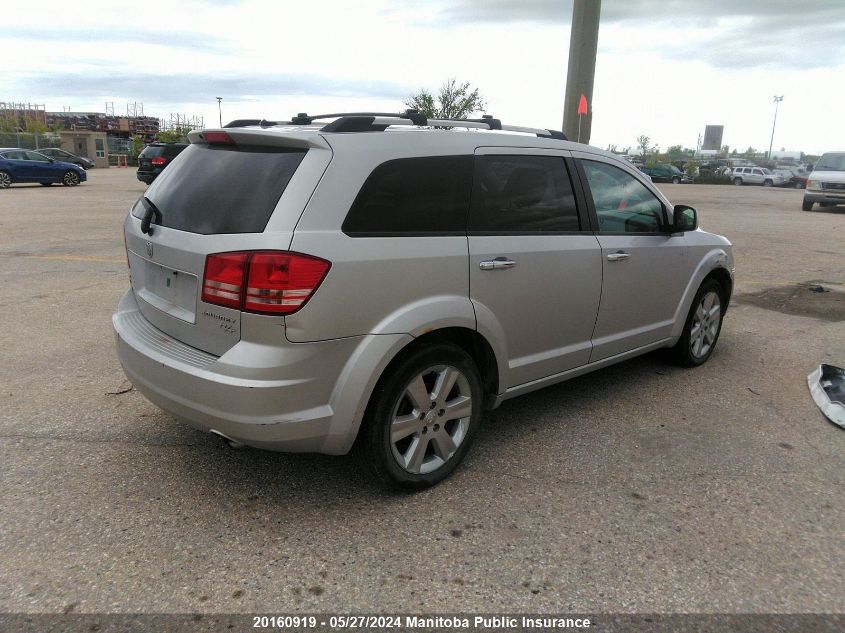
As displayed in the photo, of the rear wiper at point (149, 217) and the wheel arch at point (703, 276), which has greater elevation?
the rear wiper at point (149, 217)

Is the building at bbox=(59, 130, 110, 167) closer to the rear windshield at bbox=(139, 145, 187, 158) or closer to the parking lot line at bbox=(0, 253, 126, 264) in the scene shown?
the rear windshield at bbox=(139, 145, 187, 158)

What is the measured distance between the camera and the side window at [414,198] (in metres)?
2.87

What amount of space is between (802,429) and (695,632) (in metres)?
2.25

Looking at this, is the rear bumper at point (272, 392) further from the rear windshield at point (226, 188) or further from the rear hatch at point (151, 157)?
the rear hatch at point (151, 157)

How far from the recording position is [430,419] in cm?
316

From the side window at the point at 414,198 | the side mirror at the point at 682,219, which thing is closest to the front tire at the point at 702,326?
the side mirror at the point at 682,219

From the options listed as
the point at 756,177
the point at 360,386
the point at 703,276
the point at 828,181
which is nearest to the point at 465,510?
the point at 360,386

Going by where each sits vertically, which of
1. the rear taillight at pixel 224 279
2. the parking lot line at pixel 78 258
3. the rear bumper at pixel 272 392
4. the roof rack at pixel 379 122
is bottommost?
the parking lot line at pixel 78 258

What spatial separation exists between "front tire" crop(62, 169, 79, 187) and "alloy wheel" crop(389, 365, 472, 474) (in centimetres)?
2799

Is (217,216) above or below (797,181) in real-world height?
below

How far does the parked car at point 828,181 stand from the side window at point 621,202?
63.9 ft

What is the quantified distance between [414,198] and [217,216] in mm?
880

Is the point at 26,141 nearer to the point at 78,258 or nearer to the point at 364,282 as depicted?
→ the point at 78,258

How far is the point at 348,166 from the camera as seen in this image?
9.30 ft
